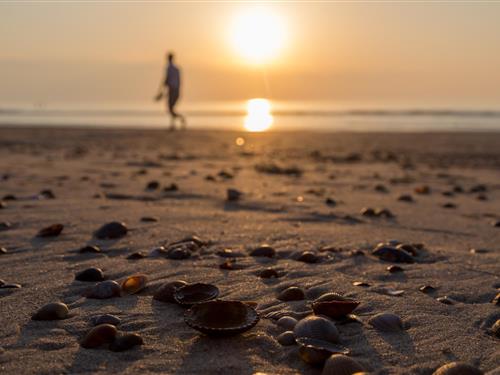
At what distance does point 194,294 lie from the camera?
238cm

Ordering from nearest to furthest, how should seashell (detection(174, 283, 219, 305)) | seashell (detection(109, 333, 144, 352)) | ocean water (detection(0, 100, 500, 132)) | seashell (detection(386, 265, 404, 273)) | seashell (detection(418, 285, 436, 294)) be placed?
seashell (detection(109, 333, 144, 352)) < seashell (detection(174, 283, 219, 305)) < seashell (detection(418, 285, 436, 294)) < seashell (detection(386, 265, 404, 273)) < ocean water (detection(0, 100, 500, 132))

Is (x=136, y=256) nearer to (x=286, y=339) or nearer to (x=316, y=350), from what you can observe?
(x=286, y=339)

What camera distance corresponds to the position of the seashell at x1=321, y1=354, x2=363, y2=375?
5.56 ft

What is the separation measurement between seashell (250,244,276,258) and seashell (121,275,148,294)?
0.87m

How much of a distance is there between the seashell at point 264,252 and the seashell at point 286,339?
1280 mm

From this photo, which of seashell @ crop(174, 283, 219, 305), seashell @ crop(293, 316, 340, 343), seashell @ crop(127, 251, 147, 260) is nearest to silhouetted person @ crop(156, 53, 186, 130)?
seashell @ crop(127, 251, 147, 260)

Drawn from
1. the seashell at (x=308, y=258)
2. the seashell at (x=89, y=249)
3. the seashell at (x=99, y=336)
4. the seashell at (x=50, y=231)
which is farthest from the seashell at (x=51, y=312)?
the seashell at (x=50, y=231)

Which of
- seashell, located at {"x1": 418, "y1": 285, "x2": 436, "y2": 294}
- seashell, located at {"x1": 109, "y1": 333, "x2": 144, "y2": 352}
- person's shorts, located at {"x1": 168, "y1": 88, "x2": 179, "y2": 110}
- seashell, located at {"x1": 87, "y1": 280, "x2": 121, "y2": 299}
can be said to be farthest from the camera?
person's shorts, located at {"x1": 168, "y1": 88, "x2": 179, "y2": 110}

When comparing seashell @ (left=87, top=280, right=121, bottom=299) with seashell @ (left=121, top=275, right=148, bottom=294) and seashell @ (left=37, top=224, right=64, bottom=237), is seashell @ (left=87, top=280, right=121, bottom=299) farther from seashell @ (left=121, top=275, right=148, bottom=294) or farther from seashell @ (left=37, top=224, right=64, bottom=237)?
seashell @ (left=37, top=224, right=64, bottom=237)

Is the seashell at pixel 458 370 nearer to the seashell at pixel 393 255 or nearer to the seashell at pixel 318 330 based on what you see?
the seashell at pixel 318 330

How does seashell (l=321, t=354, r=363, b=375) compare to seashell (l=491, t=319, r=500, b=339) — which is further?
seashell (l=491, t=319, r=500, b=339)

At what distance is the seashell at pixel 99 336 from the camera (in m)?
1.93

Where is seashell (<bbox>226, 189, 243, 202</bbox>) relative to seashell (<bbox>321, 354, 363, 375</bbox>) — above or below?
above

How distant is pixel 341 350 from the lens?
187 centimetres
